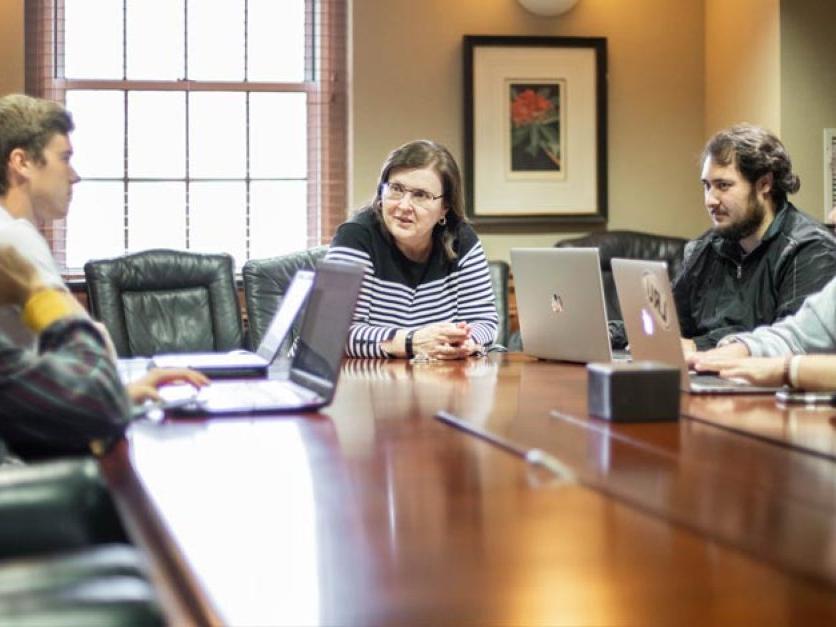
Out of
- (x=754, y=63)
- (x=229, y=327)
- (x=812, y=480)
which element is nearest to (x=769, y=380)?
(x=812, y=480)

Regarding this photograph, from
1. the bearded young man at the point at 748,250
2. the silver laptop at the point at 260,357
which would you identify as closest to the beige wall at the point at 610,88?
the bearded young man at the point at 748,250

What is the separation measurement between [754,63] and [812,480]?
4.23m

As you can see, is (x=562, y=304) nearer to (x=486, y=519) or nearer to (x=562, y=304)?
(x=562, y=304)

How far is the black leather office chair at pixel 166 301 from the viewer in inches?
175

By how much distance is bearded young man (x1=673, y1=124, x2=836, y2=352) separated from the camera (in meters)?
3.41

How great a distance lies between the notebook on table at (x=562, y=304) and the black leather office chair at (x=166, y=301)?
5.18ft

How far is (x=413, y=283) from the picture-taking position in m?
3.63

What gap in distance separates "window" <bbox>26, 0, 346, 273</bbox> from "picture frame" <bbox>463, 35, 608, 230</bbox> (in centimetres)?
62

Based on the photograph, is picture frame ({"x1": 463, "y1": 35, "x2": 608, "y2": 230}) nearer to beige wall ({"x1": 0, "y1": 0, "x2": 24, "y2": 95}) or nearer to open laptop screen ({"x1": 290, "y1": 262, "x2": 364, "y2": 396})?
beige wall ({"x1": 0, "y1": 0, "x2": 24, "y2": 95})

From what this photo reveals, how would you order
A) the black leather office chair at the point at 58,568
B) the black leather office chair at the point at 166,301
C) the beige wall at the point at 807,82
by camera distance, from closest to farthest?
the black leather office chair at the point at 58,568 < the black leather office chair at the point at 166,301 < the beige wall at the point at 807,82

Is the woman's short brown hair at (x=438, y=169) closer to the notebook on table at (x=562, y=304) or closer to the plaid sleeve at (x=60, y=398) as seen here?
the notebook on table at (x=562, y=304)

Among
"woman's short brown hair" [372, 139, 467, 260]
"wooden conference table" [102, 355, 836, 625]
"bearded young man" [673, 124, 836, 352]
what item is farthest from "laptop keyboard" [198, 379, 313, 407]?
"bearded young man" [673, 124, 836, 352]

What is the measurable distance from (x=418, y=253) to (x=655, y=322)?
4.26 feet

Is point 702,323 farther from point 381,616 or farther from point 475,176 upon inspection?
point 381,616
